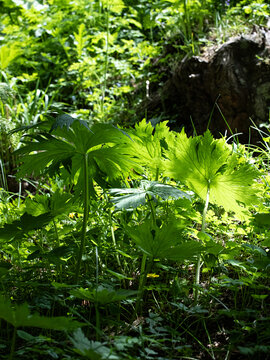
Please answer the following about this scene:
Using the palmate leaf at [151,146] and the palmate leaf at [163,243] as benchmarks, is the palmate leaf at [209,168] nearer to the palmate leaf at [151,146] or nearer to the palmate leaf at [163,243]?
the palmate leaf at [151,146]

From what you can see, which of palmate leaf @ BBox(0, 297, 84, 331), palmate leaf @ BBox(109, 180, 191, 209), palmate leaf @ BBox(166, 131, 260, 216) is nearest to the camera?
palmate leaf @ BBox(0, 297, 84, 331)

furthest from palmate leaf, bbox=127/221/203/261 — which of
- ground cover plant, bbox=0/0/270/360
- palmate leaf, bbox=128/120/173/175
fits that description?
palmate leaf, bbox=128/120/173/175

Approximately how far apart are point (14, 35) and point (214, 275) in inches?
210

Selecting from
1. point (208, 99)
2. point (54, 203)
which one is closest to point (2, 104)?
point (208, 99)

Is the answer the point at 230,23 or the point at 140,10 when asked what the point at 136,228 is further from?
the point at 140,10

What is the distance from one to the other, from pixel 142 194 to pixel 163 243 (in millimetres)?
197

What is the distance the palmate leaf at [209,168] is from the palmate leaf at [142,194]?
13 cm

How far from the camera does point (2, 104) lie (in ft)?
12.6

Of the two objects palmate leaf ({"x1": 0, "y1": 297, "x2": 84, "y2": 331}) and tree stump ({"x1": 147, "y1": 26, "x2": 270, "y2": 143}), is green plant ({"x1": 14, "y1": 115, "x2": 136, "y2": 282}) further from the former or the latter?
tree stump ({"x1": 147, "y1": 26, "x2": 270, "y2": 143})

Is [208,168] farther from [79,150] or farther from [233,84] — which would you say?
[233,84]

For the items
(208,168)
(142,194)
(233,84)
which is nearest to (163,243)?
(142,194)

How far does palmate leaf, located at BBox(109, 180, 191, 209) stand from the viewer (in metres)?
1.23

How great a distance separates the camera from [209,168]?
4.59 ft

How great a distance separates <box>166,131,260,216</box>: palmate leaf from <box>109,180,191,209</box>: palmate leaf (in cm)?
13
